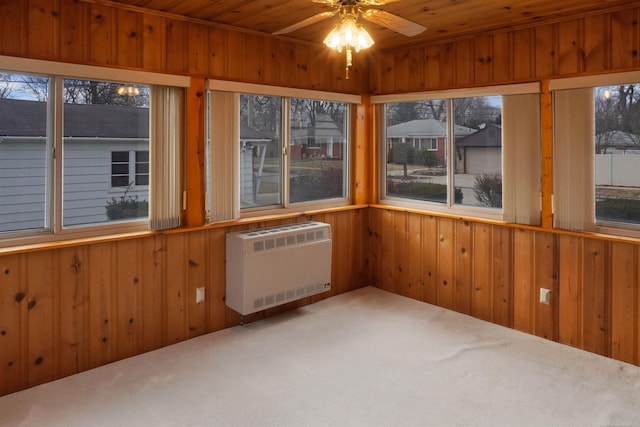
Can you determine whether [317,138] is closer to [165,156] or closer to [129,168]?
[165,156]

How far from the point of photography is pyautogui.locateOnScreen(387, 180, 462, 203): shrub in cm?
Result: 418

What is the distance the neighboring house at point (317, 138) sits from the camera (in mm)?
4118

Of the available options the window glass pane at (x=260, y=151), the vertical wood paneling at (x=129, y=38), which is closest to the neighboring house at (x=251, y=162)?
the window glass pane at (x=260, y=151)

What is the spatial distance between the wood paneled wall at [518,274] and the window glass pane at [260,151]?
1197mm

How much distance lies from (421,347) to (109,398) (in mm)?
2030

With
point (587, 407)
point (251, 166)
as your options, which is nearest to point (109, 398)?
point (251, 166)

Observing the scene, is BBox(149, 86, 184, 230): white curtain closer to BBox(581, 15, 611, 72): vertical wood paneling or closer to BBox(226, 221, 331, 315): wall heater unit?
BBox(226, 221, 331, 315): wall heater unit

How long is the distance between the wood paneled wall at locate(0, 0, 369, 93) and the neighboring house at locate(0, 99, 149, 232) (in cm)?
33

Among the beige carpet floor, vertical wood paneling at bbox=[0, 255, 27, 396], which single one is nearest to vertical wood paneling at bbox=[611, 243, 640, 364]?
the beige carpet floor

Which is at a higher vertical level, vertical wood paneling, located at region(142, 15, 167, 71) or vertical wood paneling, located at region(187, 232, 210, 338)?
vertical wood paneling, located at region(142, 15, 167, 71)

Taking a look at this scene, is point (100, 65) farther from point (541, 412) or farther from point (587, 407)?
point (587, 407)

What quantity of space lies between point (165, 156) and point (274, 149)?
1.02 metres

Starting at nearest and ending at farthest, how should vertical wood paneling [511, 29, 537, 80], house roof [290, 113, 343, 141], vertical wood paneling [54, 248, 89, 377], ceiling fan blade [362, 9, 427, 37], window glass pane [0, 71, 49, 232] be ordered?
ceiling fan blade [362, 9, 427, 37]
window glass pane [0, 71, 49, 232]
vertical wood paneling [54, 248, 89, 377]
vertical wood paneling [511, 29, 537, 80]
house roof [290, 113, 343, 141]

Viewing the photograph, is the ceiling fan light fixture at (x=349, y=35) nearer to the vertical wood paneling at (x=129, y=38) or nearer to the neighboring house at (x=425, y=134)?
the vertical wood paneling at (x=129, y=38)
